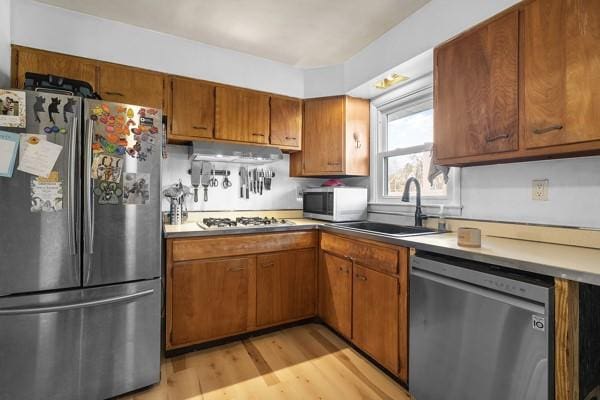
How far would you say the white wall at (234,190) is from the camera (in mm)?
2580

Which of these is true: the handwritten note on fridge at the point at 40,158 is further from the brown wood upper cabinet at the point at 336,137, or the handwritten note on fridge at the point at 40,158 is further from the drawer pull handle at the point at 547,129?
the drawer pull handle at the point at 547,129

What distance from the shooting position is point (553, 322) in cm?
103

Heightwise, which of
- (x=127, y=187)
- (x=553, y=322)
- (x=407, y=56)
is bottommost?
(x=553, y=322)

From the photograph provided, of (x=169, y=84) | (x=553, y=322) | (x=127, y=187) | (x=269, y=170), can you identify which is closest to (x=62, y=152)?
(x=127, y=187)

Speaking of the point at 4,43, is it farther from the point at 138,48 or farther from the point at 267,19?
the point at 267,19

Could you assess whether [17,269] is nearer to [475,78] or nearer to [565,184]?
[475,78]

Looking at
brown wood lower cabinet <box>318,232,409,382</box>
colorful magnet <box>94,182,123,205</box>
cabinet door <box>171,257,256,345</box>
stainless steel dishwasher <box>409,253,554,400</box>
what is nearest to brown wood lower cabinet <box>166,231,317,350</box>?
cabinet door <box>171,257,256,345</box>

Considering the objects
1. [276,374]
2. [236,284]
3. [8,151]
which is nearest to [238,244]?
[236,284]

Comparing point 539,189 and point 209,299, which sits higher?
point 539,189

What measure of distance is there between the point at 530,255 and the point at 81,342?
7.35ft

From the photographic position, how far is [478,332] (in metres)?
1.25

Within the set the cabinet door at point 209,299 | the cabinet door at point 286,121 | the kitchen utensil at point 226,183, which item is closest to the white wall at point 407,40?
the cabinet door at point 286,121

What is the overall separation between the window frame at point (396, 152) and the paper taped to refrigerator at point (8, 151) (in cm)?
251

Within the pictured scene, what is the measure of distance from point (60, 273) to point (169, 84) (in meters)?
1.58
